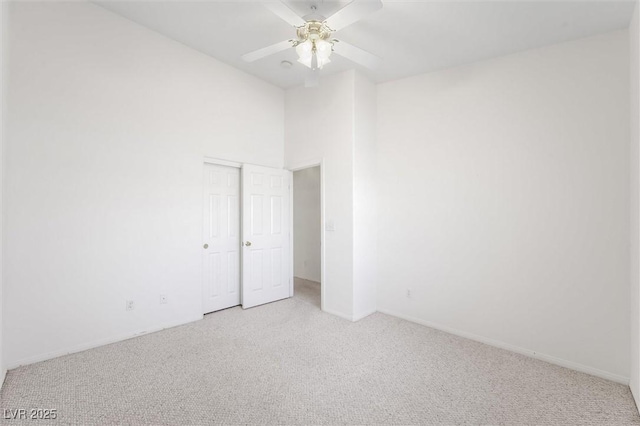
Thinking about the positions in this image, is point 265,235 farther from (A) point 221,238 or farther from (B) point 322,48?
(B) point 322,48

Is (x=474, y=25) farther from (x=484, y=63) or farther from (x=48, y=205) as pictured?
(x=48, y=205)

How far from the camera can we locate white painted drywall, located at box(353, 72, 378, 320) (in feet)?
12.0

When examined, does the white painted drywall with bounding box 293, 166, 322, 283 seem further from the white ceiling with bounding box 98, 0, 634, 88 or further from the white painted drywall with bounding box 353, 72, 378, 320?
the white ceiling with bounding box 98, 0, 634, 88

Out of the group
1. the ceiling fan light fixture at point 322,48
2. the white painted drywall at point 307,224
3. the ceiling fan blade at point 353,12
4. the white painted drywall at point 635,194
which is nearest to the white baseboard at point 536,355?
the white painted drywall at point 635,194

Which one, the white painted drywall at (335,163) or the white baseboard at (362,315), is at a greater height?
the white painted drywall at (335,163)

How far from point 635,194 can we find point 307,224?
455cm

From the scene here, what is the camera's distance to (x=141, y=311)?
303cm

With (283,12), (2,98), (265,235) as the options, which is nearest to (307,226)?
(265,235)

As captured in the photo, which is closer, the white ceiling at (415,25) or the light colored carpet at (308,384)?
the light colored carpet at (308,384)

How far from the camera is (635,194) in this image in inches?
86.9

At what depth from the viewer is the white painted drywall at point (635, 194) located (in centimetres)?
212

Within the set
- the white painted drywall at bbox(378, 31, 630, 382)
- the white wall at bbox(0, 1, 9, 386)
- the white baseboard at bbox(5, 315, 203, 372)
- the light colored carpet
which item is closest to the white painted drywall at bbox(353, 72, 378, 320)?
the white painted drywall at bbox(378, 31, 630, 382)

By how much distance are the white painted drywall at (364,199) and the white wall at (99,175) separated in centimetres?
174

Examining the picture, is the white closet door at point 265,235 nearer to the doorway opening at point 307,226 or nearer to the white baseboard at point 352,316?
the white baseboard at point 352,316
